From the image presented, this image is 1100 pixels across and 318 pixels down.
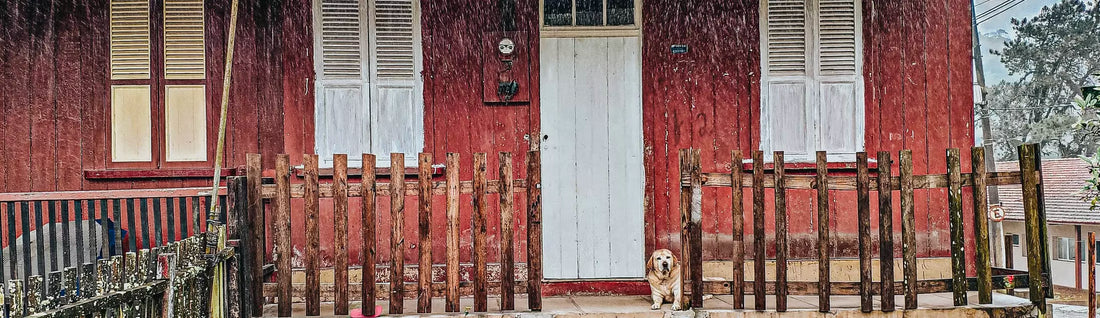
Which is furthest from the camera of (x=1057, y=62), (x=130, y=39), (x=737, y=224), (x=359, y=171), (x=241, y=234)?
(x=1057, y=62)

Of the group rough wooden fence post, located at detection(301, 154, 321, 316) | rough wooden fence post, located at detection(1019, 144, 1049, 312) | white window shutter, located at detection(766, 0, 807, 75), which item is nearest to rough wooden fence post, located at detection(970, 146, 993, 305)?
rough wooden fence post, located at detection(1019, 144, 1049, 312)

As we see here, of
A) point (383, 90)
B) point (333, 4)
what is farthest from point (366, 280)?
point (333, 4)

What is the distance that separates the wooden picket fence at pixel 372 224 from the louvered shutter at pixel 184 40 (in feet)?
7.23

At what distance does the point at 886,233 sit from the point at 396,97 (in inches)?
165

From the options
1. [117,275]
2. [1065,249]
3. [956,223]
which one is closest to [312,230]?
[117,275]

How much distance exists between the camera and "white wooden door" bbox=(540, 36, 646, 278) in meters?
6.82

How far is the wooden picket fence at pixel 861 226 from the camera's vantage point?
17.4ft

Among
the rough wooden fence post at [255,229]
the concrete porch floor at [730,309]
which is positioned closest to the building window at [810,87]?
the concrete porch floor at [730,309]

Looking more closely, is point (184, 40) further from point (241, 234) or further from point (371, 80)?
point (241, 234)

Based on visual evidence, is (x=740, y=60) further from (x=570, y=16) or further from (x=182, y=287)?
(x=182, y=287)

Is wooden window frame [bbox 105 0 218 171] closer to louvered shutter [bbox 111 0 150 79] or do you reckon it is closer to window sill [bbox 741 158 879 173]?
louvered shutter [bbox 111 0 150 79]

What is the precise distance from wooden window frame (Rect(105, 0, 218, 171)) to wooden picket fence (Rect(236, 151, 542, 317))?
1.96 m

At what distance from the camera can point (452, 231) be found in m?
5.36

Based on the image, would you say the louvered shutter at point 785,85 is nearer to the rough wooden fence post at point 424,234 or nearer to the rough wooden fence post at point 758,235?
the rough wooden fence post at point 758,235
